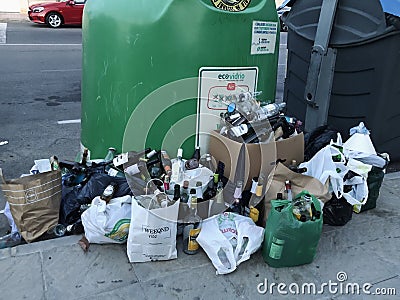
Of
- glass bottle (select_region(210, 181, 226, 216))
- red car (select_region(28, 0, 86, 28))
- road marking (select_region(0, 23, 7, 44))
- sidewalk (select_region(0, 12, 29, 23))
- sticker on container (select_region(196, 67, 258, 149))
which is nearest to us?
glass bottle (select_region(210, 181, 226, 216))

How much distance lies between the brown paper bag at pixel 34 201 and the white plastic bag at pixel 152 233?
68 centimetres

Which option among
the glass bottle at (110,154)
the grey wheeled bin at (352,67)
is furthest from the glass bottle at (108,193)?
the grey wheeled bin at (352,67)

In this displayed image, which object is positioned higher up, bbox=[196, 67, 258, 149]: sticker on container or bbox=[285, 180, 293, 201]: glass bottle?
bbox=[196, 67, 258, 149]: sticker on container

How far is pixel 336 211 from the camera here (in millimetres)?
3127

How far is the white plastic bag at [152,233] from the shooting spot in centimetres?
259

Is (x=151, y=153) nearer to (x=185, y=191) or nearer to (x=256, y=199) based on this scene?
(x=185, y=191)

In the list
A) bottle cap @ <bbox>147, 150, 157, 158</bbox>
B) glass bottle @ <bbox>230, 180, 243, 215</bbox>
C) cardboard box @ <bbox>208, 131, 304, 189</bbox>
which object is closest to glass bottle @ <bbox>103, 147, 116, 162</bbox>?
bottle cap @ <bbox>147, 150, 157, 158</bbox>

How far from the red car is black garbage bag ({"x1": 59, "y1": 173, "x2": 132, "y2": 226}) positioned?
1443 centimetres

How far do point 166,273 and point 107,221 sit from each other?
0.48 metres

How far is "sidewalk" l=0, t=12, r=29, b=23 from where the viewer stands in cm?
1709

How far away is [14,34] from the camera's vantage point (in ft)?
44.4

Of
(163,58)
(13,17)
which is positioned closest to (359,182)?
(163,58)

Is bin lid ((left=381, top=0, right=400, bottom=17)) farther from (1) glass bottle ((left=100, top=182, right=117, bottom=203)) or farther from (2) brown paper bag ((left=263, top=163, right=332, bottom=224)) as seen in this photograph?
(1) glass bottle ((left=100, top=182, right=117, bottom=203))

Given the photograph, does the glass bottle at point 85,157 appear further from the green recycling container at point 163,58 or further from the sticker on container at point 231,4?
the sticker on container at point 231,4
